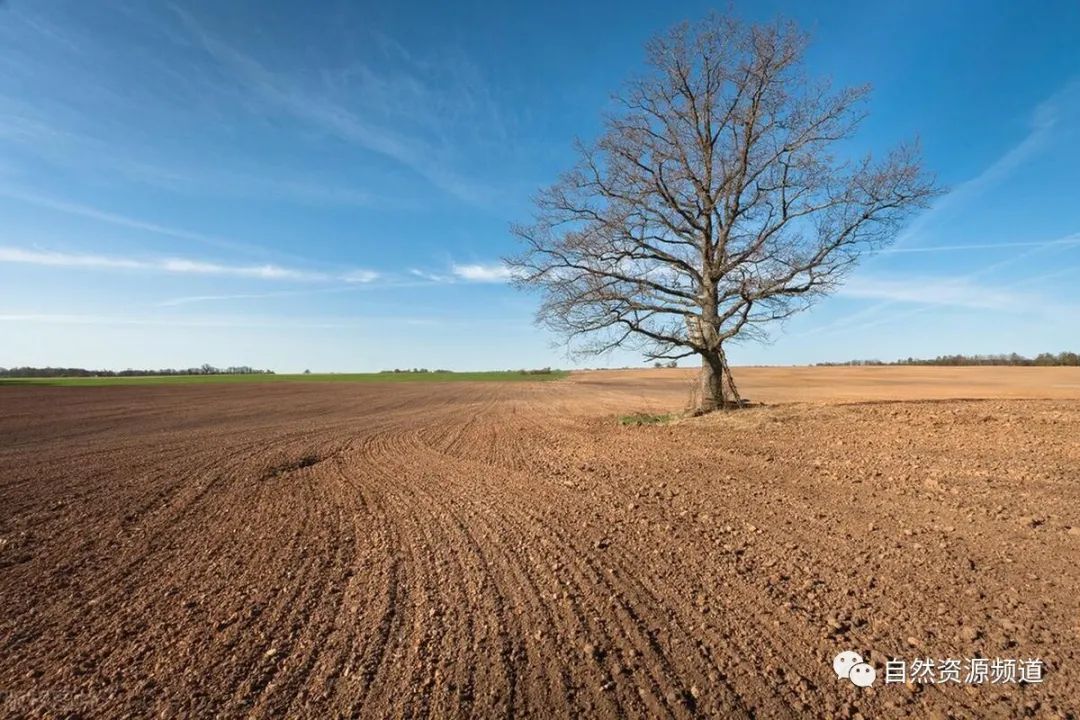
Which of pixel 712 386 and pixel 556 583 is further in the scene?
pixel 712 386

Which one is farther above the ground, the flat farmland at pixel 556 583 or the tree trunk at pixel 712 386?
the tree trunk at pixel 712 386

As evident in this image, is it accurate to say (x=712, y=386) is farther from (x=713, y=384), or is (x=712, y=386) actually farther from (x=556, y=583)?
(x=556, y=583)

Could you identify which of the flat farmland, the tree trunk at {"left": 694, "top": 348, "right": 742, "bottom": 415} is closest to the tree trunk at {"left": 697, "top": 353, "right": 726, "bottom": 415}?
the tree trunk at {"left": 694, "top": 348, "right": 742, "bottom": 415}

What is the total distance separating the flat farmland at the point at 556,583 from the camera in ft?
9.53

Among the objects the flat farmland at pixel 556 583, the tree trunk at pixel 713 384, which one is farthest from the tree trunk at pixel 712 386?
the flat farmland at pixel 556 583

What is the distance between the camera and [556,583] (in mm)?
Result: 4230

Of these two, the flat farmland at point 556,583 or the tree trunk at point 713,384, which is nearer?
the flat farmland at point 556,583

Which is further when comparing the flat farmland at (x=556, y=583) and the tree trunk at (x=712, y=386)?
the tree trunk at (x=712, y=386)

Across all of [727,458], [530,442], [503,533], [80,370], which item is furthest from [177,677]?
[80,370]

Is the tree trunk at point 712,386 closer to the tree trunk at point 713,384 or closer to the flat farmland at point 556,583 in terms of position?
the tree trunk at point 713,384

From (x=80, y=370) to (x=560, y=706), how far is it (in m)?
157

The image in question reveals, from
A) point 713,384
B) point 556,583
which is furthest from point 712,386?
point 556,583

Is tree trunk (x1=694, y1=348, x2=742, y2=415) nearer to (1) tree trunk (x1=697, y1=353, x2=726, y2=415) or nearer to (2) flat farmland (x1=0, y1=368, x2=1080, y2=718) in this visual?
(1) tree trunk (x1=697, y1=353, x2=726, y2=415)

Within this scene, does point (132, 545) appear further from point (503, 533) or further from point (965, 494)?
point (965, 494)
